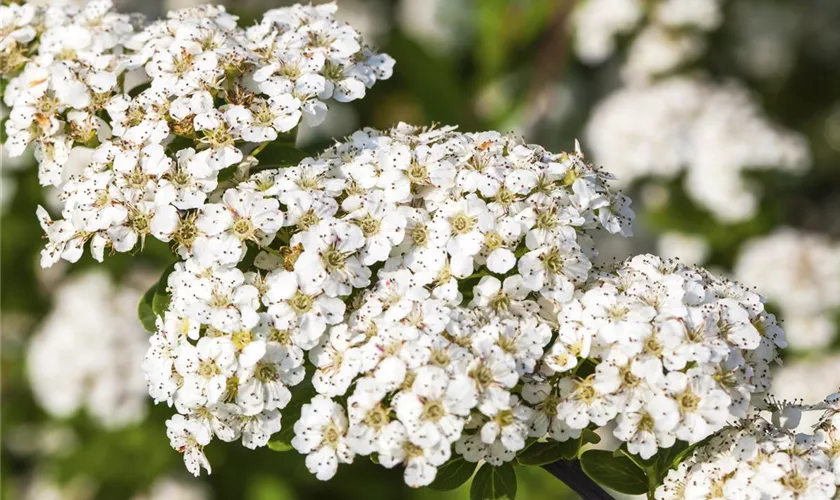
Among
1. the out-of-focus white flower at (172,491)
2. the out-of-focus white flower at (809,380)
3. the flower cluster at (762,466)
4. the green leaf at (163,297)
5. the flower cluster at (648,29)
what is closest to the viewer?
the flower cluster at (762,466)

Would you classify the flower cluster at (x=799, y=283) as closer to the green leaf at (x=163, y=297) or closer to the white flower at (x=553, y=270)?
the white flower at (x=553, y=270)

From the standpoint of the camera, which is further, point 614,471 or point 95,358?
point 95,358

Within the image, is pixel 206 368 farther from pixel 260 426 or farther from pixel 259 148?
pixel 259 148

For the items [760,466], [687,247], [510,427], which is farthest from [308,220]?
[687,247]

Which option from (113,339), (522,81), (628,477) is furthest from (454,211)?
(522,81)

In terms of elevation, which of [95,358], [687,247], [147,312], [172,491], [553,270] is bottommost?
[172,491]

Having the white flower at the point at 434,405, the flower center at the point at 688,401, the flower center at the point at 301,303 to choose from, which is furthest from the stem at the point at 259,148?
the flower center at the point at 688,401
